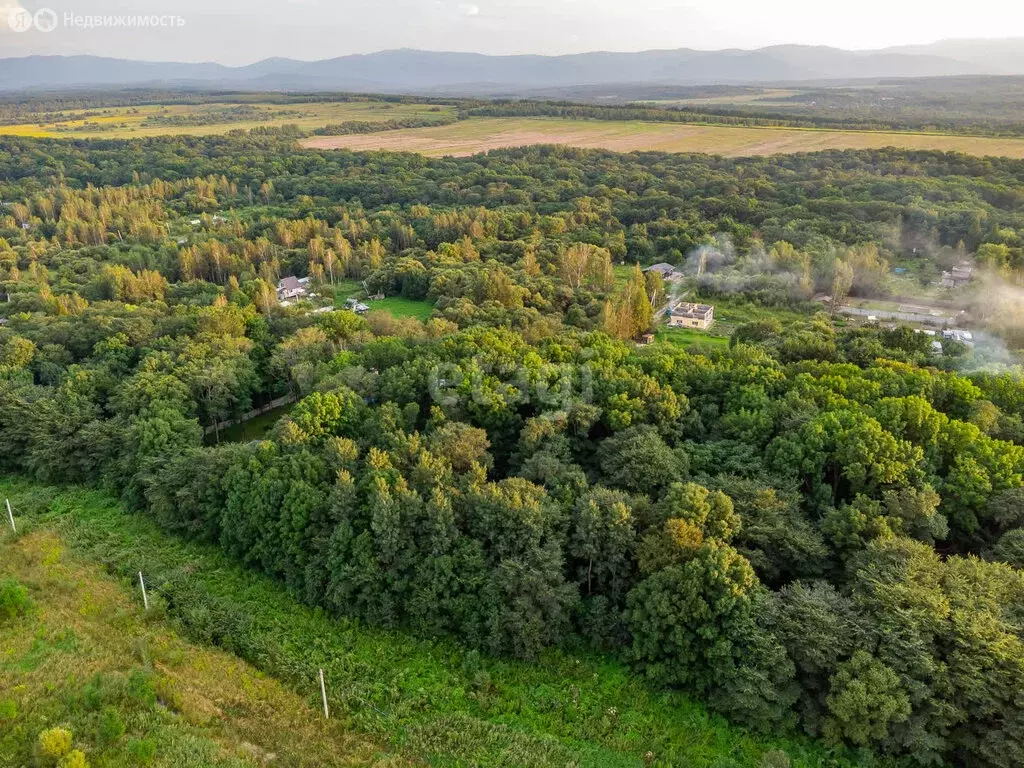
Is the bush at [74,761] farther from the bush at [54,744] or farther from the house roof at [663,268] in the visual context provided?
the house roof at [663,268]

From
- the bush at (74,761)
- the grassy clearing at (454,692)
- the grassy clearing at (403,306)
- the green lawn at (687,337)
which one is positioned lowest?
the grassy clearing at (454,692)

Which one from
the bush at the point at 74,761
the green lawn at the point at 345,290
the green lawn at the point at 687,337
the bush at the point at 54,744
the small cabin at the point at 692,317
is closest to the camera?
the bush at the point at 74,761

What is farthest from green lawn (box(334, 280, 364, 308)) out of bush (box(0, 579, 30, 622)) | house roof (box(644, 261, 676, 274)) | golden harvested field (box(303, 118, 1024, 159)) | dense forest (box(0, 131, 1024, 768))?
golden harvested field (box(303, 118, 1024, 159))

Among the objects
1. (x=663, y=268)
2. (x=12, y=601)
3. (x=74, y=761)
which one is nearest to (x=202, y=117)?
(x=663, y=268)

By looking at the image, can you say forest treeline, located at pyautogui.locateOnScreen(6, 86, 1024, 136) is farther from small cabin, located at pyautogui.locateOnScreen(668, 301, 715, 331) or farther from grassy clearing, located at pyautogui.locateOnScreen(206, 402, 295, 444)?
grassy clearing, located at pyautogui.locateOnScreen(206, 402, 295, 444)

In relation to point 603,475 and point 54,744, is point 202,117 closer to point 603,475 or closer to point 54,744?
point 603,475

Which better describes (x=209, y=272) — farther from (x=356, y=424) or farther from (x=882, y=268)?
(x=882, y=268)

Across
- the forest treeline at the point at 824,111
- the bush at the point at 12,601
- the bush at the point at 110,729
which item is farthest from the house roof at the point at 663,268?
the forest treeline at the point at 824,111
